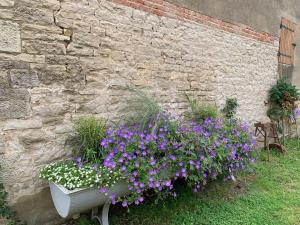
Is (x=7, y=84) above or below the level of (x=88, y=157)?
above

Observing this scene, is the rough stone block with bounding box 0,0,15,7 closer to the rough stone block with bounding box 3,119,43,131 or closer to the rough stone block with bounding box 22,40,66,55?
the rough stone block with bounding box 22,40,66,55

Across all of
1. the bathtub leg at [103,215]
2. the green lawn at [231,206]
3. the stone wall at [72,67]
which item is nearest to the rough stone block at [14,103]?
the stone wall at [72,67]

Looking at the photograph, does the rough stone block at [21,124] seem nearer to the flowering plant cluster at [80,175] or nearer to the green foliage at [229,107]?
the flowering plant cluster at [80,175]

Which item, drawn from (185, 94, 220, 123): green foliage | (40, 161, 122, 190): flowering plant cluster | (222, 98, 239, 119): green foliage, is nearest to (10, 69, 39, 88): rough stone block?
(40, 161, 122, 190): flowering plant cluster

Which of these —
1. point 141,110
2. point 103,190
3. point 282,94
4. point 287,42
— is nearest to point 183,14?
point 141,110

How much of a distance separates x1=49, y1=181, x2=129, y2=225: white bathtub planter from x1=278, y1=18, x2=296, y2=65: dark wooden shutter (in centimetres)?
548

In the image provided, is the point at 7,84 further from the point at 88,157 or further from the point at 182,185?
the point at 182,185

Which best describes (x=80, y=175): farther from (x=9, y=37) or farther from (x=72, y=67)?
(x=9, y=37)

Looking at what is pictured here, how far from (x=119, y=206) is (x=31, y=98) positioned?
4.85 ft

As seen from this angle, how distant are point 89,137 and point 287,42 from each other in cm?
Result: 576

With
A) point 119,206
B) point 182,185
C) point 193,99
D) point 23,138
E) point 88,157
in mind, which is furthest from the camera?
point 193,99

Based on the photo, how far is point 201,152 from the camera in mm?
2971

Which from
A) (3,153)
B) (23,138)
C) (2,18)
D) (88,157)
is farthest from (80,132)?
(2,18)

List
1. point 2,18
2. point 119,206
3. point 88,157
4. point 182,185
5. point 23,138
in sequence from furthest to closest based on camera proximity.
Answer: point 182,185 → point 119,206 → point 88,157 → point 23,138 → point 2,18
